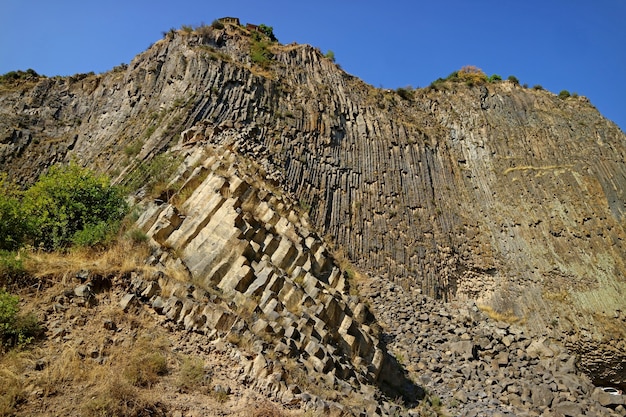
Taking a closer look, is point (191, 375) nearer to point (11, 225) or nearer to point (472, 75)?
point (11, 225)

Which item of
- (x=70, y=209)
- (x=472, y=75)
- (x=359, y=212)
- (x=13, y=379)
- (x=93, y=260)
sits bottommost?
(x=13, y=379)

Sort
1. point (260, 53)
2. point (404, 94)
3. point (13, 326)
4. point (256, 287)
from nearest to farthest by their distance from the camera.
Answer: point (13, 326) < point (256, 287) < point (260, 53) < point (404, 94)

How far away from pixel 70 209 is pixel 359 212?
42.2ft

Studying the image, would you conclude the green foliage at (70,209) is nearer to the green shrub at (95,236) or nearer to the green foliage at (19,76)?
the green shrub at (95,236)

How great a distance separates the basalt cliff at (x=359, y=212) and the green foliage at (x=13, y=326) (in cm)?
140

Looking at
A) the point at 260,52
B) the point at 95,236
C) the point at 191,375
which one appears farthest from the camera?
the point at 260,52

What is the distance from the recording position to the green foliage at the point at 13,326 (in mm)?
6254

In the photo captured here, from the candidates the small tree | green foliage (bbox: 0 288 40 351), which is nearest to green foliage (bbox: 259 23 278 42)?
the small tree

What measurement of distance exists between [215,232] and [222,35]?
16563mm

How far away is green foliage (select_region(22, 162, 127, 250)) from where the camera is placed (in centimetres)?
1001

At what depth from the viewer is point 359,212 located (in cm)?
2105

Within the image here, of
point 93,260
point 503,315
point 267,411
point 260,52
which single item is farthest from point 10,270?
point 503,315

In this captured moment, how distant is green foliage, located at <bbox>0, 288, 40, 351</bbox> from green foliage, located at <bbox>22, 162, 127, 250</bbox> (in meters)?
3.03

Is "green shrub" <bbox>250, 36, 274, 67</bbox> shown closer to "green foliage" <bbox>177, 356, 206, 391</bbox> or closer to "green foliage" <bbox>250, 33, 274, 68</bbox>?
"green foliage" <bbox>250, 33, 274, 68</bbox>
